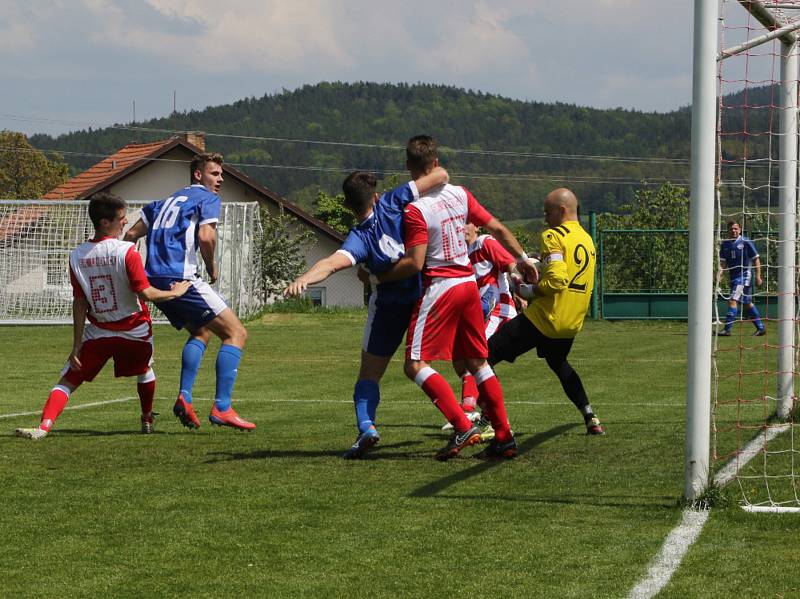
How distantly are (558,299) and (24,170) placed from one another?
264ft

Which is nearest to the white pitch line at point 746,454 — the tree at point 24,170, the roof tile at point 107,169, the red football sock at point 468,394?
the red football sock at point 468,394

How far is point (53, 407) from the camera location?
9.27 metres

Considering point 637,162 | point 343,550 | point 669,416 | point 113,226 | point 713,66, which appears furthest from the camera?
point 637,162

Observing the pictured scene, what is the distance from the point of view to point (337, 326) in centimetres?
2600

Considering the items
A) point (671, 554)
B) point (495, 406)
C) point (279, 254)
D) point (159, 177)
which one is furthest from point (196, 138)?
point (671, 554)

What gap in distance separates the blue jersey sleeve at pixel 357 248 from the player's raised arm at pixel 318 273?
108 millimetres

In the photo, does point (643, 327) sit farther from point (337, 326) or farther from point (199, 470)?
point (199, 470)

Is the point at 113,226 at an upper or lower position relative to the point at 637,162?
lower

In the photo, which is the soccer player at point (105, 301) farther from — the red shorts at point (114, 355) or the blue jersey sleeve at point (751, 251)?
the blue jersey sleeve at point (751, 251)

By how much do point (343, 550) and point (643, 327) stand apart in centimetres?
2187

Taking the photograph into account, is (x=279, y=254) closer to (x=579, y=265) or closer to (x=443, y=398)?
(x=579, y=265)

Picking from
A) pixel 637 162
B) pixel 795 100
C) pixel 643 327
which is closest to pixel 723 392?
pixel 795 100

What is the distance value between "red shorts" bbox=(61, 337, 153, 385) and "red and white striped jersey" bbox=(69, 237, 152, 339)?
0.25 feet

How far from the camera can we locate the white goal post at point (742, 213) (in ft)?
20.4
